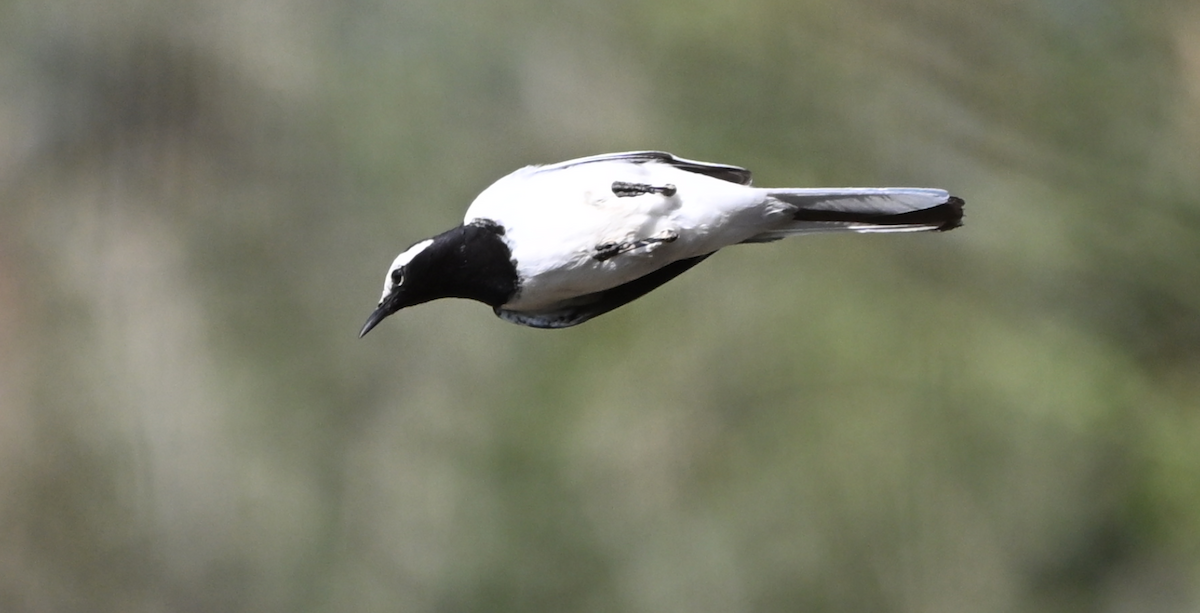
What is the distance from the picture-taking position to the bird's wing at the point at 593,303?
5.55ft

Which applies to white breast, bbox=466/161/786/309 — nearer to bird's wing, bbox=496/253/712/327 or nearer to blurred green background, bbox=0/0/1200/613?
bird's wing, bbox=496/253/712/327

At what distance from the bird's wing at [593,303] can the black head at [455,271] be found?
130 mm

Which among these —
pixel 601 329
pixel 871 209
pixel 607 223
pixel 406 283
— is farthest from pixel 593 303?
pixel 601 329

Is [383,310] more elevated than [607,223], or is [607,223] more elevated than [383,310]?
[607,223]

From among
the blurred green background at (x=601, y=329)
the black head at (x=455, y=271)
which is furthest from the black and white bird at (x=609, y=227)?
the blurred green background at (x=601, y=329)

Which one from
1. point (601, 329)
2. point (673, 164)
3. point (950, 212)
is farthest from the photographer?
point (601, 329)

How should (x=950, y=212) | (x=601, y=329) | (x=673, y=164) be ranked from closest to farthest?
(x=950, y=212) < (x=673, y=164) < (x=601, y=329)

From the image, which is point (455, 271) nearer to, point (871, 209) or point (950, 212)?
point (871, 209)

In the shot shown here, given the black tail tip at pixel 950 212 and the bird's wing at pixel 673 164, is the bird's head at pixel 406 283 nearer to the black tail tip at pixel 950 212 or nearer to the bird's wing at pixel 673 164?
→ the bird's wing at pixel 673 164

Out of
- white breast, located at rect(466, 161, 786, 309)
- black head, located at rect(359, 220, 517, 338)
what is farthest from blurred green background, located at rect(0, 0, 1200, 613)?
black head, located at rect(359, 220, 517, 338)

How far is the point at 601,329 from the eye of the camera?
4.08 meters

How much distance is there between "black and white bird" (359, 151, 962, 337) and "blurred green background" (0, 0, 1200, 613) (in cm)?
208

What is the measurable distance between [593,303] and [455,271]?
285mm

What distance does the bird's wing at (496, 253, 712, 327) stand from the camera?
169cm
